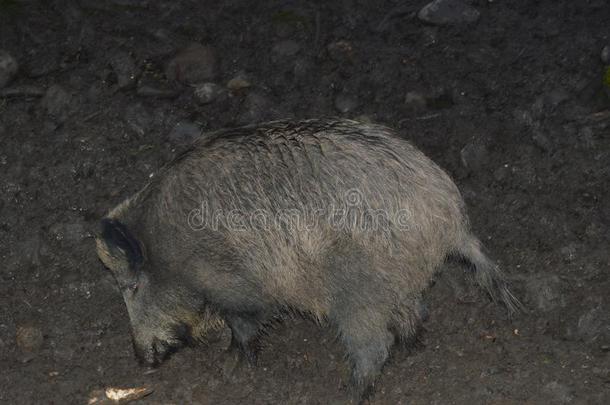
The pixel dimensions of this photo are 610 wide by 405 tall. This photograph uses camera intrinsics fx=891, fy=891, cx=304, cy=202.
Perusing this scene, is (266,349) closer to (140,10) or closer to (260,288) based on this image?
(260,288)

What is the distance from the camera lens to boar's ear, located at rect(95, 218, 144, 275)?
4.76 m

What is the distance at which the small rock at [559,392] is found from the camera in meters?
4.62

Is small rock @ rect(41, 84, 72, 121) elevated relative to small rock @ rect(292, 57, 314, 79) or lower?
elevated

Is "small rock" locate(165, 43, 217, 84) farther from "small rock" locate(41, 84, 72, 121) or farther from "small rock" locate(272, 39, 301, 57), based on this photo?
"small rock" locate(41, 84, 72, 121)

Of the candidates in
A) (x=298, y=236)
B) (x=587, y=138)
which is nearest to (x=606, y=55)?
(x=587, y=138)

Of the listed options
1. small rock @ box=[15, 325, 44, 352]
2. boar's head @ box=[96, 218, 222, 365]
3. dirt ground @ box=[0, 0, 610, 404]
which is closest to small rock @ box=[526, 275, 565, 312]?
dirt ground @ box=[0, 0, 610, 404]

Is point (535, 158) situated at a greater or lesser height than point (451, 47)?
lesser

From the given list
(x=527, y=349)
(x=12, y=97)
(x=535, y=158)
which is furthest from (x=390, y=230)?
(x=12, y=97)

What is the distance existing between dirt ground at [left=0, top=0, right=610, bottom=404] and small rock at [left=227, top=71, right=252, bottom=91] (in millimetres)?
16

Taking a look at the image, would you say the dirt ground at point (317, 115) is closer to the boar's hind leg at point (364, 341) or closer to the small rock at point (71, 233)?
the small rock at point (71, 233)

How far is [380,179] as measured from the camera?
4598 mm

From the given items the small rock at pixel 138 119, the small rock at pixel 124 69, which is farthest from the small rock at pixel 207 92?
the small rock at pixel 124 69

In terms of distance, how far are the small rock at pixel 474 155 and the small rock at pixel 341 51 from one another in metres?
→ 1.16

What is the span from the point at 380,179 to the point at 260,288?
89 cm
